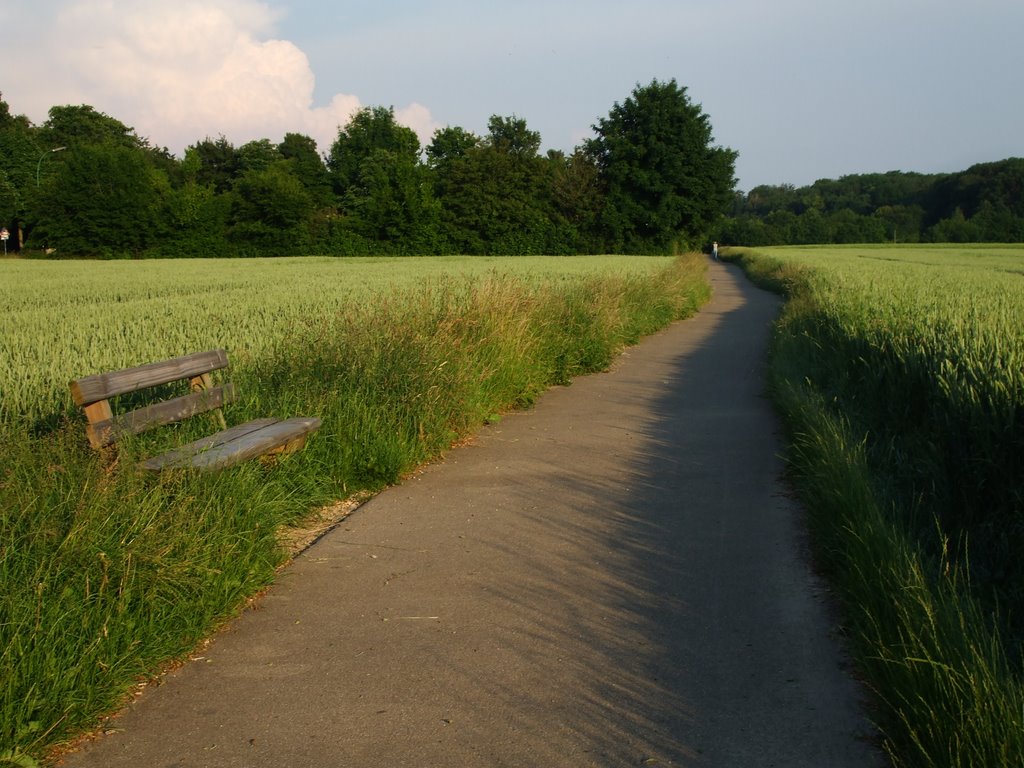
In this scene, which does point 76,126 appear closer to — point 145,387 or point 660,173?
point 660,173

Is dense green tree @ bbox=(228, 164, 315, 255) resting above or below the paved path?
above

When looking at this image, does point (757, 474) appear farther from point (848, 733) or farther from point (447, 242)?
point (447, 242)

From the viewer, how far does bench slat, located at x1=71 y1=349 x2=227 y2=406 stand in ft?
15.8

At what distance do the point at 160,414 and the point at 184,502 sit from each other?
1.41m

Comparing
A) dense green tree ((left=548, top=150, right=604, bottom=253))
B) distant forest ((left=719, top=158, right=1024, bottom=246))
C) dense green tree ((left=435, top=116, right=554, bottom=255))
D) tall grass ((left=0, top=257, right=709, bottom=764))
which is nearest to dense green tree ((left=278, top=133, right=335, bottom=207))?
dense green tree ((left=435, top=116, right=554, bottom=255))

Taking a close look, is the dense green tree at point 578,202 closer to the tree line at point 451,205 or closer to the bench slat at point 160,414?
the tree line at point 451,205

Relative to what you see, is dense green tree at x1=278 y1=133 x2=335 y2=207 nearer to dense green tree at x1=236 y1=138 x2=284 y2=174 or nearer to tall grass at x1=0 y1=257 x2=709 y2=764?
dense green tree at x1=236 y1=138 x2=284 y2=174

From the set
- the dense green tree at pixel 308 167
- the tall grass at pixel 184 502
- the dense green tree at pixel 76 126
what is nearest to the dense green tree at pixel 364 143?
the dense green tree at pixel 308 167

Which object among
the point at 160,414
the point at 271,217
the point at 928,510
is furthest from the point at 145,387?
the point at 271,217

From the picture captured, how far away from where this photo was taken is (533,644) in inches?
154

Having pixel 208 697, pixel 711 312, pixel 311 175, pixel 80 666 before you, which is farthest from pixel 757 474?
pixel 311 175

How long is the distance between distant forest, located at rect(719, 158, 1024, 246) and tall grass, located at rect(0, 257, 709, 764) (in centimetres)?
6362

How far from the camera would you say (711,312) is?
2295cm

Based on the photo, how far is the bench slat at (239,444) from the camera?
4.80m
